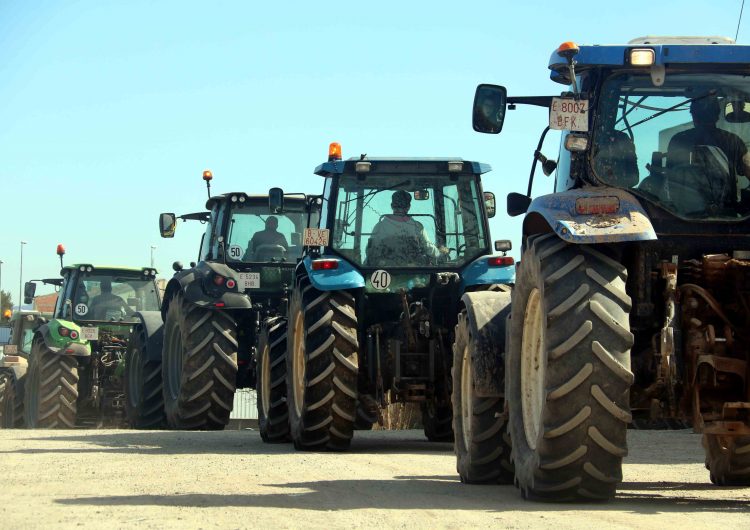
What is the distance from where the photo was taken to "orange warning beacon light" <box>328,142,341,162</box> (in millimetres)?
14198

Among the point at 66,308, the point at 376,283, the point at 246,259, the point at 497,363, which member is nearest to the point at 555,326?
the point at 497,363

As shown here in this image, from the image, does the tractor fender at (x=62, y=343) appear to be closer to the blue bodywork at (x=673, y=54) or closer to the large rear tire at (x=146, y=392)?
the large rear tire at (x=146, y=392)

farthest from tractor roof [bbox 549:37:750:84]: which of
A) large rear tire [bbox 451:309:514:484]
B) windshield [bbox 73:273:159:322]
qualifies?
windshield [bbox 73:273:159:322]

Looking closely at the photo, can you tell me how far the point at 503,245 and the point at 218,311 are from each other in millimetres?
4208

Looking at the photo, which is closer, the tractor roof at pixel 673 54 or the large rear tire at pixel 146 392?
the tractor roof at pixel 673 54

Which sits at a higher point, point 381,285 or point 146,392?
point 381,285

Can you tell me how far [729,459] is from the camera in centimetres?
907

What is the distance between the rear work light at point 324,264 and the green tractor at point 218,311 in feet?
7.30

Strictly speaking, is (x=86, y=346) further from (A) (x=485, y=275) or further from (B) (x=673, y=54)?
(B) (x=673, y=54)

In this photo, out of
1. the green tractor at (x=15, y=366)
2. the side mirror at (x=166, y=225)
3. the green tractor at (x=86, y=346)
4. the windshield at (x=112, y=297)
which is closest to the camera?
the side mirror at (x=166, y=225)

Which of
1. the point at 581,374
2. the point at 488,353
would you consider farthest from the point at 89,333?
the point at 581,374

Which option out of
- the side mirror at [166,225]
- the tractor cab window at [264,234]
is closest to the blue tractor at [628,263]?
the tractor cab window at [264,234]

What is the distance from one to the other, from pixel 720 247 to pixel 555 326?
1.35 m

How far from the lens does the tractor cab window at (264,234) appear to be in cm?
1800
